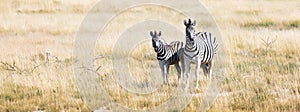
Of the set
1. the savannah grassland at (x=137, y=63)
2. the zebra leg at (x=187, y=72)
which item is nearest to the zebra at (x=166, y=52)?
the zebra leg at (x=187, y=72)

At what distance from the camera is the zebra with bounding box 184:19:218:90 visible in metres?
9.41

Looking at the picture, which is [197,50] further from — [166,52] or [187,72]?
[166,52]

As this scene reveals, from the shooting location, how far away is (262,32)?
18.4 m

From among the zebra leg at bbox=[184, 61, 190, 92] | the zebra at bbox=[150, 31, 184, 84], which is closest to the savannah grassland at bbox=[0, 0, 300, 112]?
the zebra leg at bbox=[184, 61, 190, 92]

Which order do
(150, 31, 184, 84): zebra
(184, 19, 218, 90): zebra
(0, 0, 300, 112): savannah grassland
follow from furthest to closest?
(150, 31, 184, 84): zebra → (184, 19, 218, 90): zebra → (0, 0, 300, 112): savannah grassland

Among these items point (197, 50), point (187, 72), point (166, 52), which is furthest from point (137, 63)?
point (197, 50)

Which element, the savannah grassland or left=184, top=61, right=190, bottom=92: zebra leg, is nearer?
the savannah grassland

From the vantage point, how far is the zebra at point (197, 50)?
9.41 meters

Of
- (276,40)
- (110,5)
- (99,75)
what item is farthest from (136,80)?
(110,5)

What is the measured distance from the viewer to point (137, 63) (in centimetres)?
1333

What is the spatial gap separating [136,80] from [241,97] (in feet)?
8.63

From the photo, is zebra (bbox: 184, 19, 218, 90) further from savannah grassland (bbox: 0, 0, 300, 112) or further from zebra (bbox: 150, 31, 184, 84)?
savannah grassland (bbox: 0, 0, 300, 112)

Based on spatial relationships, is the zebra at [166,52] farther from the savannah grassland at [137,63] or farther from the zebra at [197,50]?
the savannah grassland at [137,63]

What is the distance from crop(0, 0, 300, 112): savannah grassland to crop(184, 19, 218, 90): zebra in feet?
1.91
